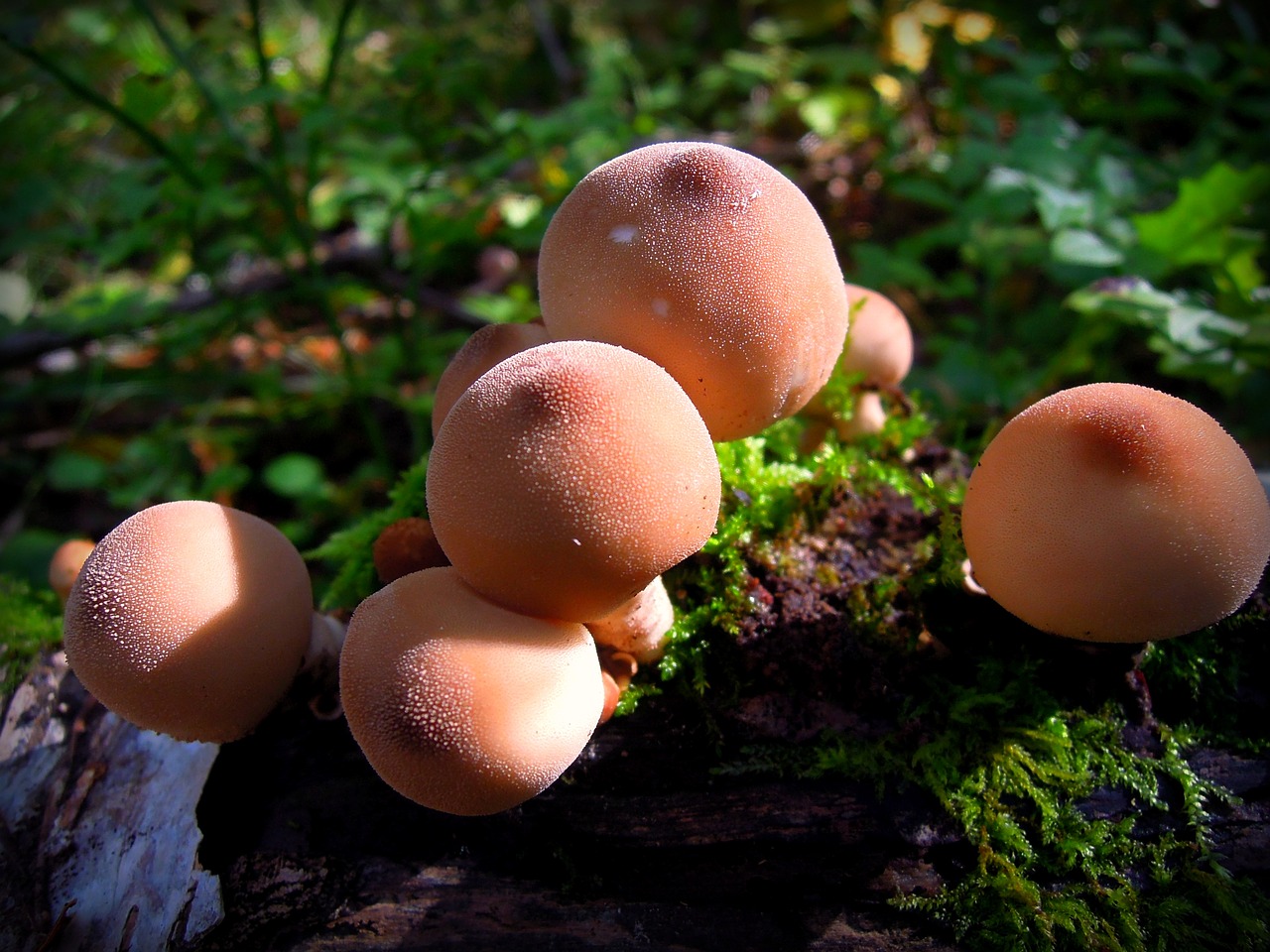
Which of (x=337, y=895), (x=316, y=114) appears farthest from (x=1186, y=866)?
(x=316, y=114)

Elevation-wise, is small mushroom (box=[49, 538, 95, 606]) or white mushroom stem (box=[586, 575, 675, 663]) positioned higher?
white mushroom stem (box=[586, 575, 675, 663])

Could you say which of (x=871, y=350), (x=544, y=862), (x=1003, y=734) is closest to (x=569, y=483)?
(x=544, y=862)

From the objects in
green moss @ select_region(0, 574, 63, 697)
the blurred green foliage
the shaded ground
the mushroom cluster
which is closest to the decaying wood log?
the shaded ground

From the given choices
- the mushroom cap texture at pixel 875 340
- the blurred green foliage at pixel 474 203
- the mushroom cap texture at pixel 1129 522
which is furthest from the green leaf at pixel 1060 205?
the mushroom cap texture at pixel 1129 522

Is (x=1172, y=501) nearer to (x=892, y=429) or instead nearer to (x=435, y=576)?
(x=892, y=429)

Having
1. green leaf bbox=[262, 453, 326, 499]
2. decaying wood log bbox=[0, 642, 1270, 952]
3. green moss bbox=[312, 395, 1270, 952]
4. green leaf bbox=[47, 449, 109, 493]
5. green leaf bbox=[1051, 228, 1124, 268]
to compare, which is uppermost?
green leaf bbox=[1051, 228, 1124, 268]

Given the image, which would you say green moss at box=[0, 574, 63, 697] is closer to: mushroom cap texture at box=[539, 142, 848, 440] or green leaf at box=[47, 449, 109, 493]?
green leaf at box=[47, 449, 109, 493]
